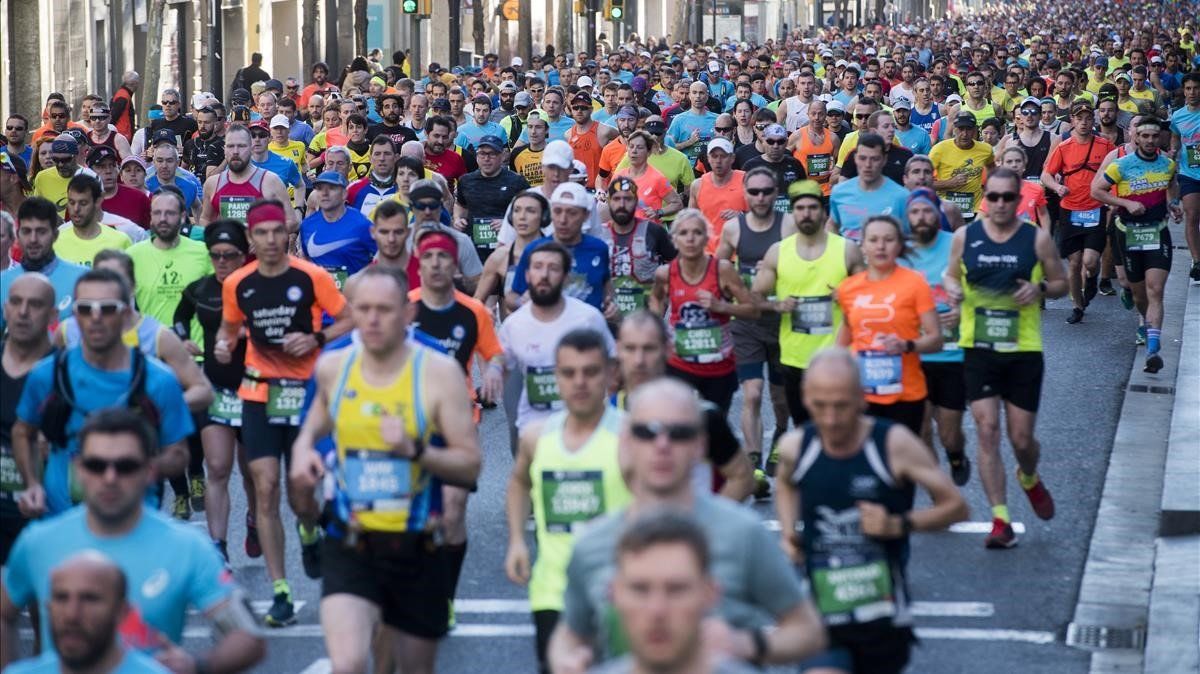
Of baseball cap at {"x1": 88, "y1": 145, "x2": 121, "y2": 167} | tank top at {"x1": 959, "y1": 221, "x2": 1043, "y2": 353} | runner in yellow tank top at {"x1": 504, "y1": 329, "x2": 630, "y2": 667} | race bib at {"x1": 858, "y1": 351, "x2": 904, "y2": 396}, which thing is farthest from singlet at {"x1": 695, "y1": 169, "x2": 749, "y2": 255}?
runner in yellow tank top at {"x1": 504, "y1": 329, "x2": 630, "y2": 667}

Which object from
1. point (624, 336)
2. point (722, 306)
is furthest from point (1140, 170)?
point (624, 336)

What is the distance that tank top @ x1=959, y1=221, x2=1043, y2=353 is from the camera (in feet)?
35.5

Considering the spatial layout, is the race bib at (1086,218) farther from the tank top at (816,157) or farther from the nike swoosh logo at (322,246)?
the nike swoosh logo at (322,246)

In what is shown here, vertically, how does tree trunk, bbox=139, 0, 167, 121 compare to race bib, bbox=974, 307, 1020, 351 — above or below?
above

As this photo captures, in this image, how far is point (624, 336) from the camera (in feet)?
25.1

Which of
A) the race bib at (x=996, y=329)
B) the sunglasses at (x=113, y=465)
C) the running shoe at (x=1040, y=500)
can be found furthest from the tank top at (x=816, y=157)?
the sunglasses at (x=113, y=465)

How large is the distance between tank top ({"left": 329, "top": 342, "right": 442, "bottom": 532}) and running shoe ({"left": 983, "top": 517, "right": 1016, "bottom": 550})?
13.5 ft

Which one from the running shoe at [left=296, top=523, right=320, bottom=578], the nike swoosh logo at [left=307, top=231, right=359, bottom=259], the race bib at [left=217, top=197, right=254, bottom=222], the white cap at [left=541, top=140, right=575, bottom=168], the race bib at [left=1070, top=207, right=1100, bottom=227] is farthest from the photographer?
the race bib at [left=1070, top=207, right=1100, bottom=227]

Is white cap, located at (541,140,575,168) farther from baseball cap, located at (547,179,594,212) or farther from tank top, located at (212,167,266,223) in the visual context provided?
baseball cap, located at (547,179,594,212)

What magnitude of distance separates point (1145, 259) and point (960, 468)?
4829mm

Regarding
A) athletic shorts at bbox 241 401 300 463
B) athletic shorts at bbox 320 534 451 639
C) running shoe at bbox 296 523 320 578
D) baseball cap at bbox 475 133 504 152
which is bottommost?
running shoe at bbox 296 523 320 578

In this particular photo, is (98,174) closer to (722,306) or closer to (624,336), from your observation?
(722,306)

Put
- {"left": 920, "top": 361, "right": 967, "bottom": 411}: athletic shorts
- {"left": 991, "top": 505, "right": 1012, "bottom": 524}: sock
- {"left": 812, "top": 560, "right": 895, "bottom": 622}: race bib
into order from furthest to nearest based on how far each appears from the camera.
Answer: {"left": 920, "top": 361, "right": 967, "bottom": 411}: athletic shorts → {"left": 991, "top": 505, "right": 1012, "bottom": 524}: sock → {"left": 812, "top": 560, "right": 895, "bottom": 622}: race bib

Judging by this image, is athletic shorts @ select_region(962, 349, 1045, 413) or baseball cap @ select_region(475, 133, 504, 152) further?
baseball cap @ select_region(475, 133, 504, 152)
